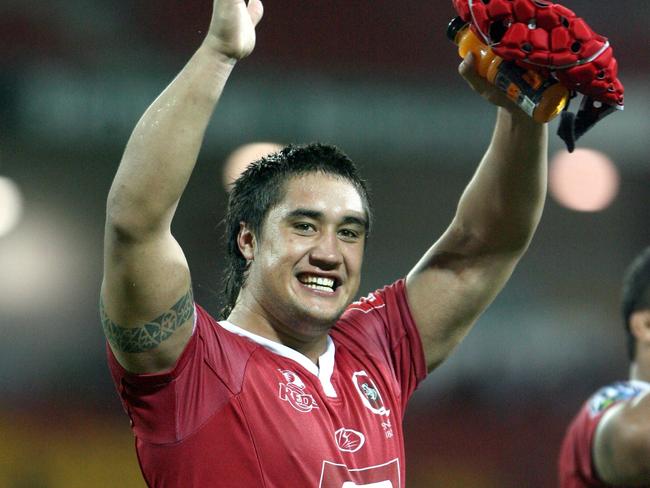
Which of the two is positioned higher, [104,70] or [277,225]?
[104,70]

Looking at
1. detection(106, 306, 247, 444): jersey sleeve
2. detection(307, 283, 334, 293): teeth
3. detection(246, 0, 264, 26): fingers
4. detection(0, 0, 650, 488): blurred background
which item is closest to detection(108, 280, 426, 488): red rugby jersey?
detection(106, 306, 247, 444): jersey sleeve

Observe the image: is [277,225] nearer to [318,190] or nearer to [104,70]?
[318,190]

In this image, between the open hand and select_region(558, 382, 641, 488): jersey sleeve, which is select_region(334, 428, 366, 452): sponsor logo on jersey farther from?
select_region(558, 382, 641, 488): jersey sleeve

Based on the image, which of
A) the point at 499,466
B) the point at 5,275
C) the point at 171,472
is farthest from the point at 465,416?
the point at 171,472

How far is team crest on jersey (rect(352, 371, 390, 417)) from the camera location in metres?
2.07

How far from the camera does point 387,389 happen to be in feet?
7.13

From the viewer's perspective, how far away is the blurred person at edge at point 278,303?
5.38 feet

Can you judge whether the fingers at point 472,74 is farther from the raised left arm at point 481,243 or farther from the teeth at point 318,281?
the teeth at point 318,281

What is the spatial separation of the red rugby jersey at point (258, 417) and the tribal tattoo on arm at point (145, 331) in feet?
0.24

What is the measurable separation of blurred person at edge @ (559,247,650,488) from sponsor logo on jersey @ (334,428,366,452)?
2.94 feet

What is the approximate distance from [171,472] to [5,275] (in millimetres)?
4456

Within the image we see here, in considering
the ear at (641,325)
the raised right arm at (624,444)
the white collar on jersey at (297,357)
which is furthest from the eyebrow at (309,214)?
the ear at (641,325)

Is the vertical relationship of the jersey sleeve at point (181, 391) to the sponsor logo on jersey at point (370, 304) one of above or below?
below

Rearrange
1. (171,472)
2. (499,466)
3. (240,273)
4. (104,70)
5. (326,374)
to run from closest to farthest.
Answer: (171,472)
(326,374)
(240,273)
(499,466)
(104,70)
